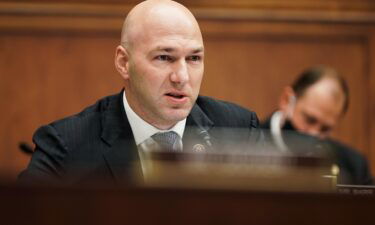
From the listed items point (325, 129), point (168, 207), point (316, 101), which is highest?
point (168, 207)

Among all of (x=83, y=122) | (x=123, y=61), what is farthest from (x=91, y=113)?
(x=123, y=61)

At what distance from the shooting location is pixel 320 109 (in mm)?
3678

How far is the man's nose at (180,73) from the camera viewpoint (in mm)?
2234

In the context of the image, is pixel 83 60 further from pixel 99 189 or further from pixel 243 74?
pixel 99 189

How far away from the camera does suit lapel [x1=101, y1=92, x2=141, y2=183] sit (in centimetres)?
215

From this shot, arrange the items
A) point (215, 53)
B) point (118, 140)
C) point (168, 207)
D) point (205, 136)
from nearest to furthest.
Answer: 1. point (168, 207)
2. point (205, 136)
3. point (118, 140)
4. point (215, 53)

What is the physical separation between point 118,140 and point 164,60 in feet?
0.87

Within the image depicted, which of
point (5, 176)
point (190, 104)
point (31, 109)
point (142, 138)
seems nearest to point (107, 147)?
point (142, 138)

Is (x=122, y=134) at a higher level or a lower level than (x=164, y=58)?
lower

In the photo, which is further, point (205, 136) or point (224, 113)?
point (224, 113)

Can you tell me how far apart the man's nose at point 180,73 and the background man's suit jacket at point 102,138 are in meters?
0.15

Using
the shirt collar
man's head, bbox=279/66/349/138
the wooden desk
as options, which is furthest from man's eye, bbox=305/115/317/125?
the wooden desk

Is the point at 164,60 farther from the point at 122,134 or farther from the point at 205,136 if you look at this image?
the point at 205,136

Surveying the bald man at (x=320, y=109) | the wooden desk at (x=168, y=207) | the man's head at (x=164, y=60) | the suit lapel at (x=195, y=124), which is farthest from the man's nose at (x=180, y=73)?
the bald man at (x=320, y=109)
